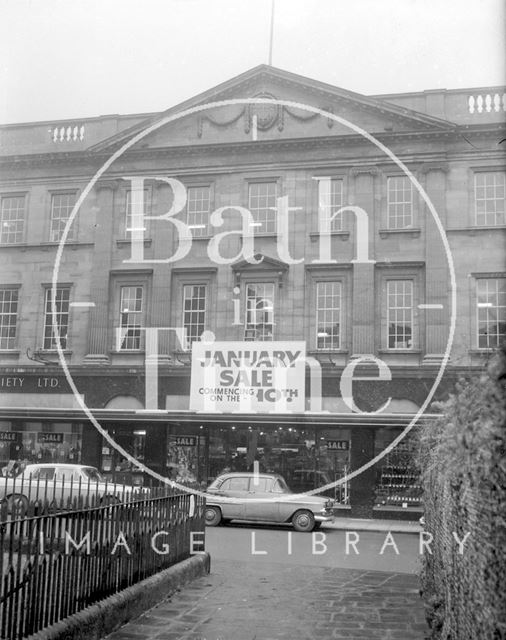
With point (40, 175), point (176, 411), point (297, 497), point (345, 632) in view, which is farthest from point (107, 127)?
point (345, 632)

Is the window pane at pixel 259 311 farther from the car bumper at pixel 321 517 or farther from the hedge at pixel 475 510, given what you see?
the hedge at pixel 475 510

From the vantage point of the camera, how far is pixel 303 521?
20312 millimetres

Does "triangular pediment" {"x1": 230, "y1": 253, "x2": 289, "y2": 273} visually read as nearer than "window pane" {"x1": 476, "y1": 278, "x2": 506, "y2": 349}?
No

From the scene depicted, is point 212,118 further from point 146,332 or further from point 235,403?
point 235,403

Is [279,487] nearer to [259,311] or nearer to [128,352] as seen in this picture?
[259,311]

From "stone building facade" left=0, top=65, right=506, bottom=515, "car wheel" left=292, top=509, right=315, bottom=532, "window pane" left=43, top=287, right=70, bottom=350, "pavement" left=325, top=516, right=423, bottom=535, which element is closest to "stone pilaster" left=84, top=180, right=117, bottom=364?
"stone building facade" left=0, top=65, right=506, bottom=515

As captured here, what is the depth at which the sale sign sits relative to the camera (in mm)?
26516

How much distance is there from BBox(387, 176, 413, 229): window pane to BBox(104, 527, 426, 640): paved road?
15317 mm

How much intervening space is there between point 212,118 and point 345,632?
2360cm

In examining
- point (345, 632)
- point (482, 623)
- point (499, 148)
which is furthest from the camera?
point (499, 148)

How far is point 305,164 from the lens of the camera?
27.9 metres

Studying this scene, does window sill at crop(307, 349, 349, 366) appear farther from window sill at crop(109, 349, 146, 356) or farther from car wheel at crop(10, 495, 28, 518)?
car wheel at crop(10, 495, 28, 518)

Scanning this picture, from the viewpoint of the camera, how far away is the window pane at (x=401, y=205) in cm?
2723

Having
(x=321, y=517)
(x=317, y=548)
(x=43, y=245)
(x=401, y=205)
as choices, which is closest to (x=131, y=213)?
(x=43, y=245)
